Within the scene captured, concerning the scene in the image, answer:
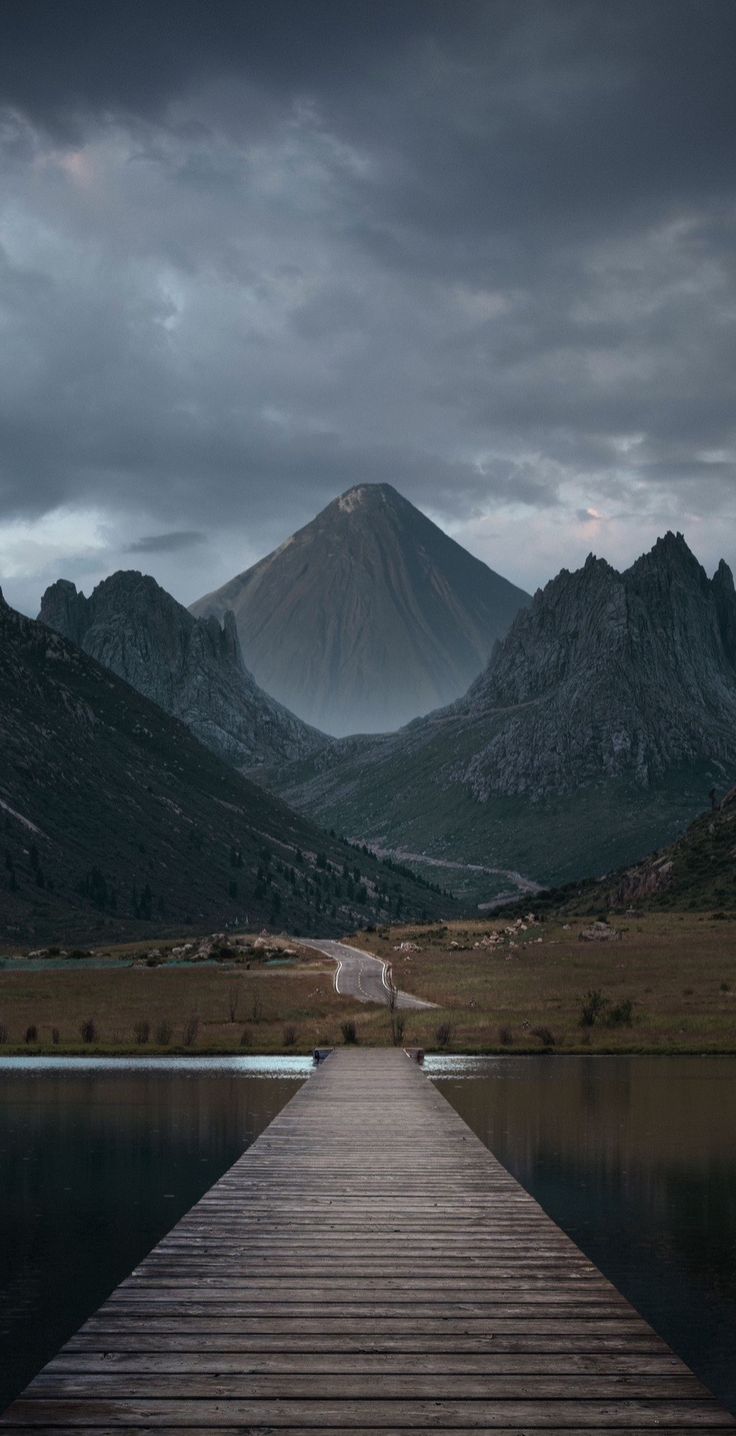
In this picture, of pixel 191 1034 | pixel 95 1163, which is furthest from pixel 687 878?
pixel 95 1163

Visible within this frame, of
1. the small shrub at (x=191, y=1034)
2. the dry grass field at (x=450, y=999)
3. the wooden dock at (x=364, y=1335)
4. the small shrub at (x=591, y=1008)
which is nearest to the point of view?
the wooden dock at (x=364, y=1335)

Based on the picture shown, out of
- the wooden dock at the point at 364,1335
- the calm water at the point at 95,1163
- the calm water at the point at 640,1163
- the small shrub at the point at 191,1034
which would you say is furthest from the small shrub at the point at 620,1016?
the wooden dock at the point at 364,1335

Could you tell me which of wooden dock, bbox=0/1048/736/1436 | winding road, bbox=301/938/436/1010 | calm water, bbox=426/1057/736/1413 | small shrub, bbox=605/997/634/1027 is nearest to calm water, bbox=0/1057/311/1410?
wooden dock, bbox=0/1048/736/1436

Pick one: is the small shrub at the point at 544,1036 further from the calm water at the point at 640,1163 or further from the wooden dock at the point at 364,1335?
the wooden dock at the point at 364,1335

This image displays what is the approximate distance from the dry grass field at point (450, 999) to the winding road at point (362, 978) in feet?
4.62

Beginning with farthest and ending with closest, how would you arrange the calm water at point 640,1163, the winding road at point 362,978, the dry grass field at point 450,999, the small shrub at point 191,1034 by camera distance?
the winding road at point 362,978 → the dry grass field at point 450,999 → the small shrub at point 191,1034 → the calm water at point 640,1163

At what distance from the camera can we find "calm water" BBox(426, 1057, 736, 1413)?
71.1 ft

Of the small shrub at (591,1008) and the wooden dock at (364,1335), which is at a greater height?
the wooden dock at (364,1335)

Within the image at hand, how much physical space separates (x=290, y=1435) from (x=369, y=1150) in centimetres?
1686

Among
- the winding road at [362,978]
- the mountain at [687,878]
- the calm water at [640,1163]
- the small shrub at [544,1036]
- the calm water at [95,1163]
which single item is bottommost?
the calm water at [95,1163]

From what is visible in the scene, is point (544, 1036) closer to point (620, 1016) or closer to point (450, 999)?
point (620, 1016)

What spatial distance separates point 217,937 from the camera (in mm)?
151375

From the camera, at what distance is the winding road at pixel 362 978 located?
79.9 meters

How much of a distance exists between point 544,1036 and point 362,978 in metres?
38.7
